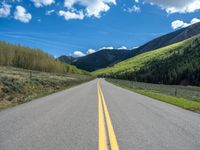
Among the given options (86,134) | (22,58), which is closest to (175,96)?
(86,134)

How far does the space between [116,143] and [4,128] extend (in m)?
3.17

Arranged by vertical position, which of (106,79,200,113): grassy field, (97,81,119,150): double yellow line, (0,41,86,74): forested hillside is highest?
(0,41,86,74): forested hillside

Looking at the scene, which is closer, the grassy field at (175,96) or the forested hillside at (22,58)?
the grassy field at (175,96)

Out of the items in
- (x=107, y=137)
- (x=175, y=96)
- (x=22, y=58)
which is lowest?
(x=175, y=96)

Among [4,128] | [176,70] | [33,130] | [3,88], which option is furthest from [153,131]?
[176,70]

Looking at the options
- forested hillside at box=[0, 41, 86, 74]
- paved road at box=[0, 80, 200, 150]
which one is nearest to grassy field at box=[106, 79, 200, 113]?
paved road at box=[0, 80, 200, 150]

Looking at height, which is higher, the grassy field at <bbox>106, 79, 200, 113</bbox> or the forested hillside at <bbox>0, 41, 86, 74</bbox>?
the forested hillside at <bbox>0, 41, 86, 74</bbox>

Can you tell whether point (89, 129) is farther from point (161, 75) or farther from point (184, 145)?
point (161, 75)

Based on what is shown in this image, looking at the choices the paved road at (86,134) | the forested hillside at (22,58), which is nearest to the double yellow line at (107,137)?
the paved road at (86,134)

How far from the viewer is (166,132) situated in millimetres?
6352

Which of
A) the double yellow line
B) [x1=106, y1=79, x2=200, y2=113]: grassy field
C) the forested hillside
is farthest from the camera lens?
the forested hillside

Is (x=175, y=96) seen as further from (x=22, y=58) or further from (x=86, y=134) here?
(x=22, y=58)

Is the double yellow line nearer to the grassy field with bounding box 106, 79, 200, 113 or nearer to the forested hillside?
the grassy field with bounding box 106, 79, 200, 113

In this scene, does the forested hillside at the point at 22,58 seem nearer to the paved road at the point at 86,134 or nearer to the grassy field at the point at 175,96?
the grassy field at the point at 175,96
